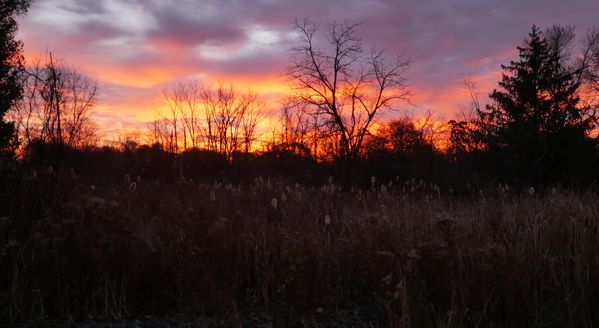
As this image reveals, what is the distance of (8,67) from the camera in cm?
2423

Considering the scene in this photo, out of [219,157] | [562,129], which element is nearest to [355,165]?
[562,129]

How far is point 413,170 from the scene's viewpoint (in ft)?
131

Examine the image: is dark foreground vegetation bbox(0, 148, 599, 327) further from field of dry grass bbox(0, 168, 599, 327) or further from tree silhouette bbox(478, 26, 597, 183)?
tree silhouette bbox(478, 26, 597, 183)

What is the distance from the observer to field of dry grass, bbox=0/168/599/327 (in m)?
4.54

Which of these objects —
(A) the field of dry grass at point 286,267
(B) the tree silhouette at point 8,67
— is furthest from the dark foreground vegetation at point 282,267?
(B) the tree silhouette at point 8,67

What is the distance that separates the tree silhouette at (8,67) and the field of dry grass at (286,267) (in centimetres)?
2100

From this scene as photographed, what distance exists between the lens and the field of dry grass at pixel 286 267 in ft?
14.9

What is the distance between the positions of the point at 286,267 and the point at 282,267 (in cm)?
9

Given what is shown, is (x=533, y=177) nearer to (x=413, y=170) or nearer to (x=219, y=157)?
(x=413, y=170)

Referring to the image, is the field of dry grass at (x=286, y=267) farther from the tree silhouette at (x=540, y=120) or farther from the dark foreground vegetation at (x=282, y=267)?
the tree silhouette at (x=540, y=120)

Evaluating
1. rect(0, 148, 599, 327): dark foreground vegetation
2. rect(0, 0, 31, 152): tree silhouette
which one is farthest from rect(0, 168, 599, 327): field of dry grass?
rect(0, 0, 31, 152): tree silhouette

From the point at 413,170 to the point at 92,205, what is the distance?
36144mm

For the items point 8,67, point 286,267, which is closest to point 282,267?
point 286,267

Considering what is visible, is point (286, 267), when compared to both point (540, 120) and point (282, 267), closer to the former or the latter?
point (282, 267)
